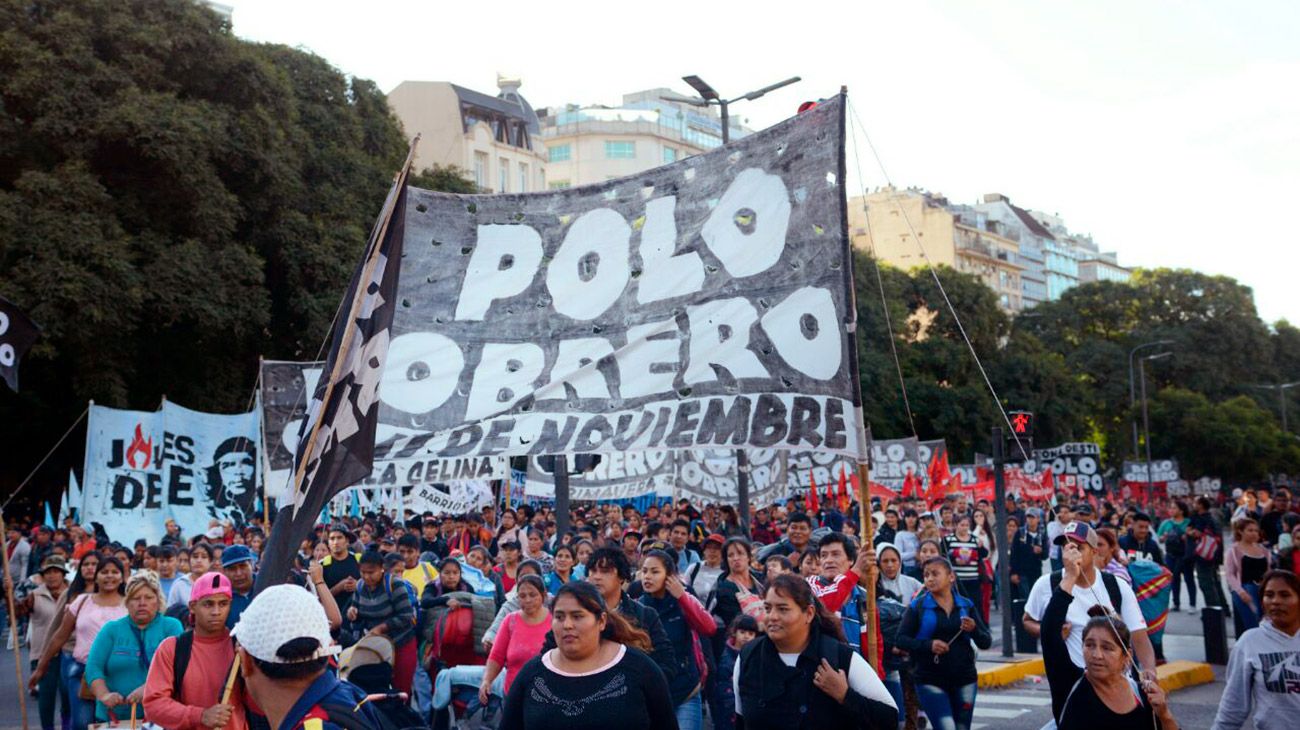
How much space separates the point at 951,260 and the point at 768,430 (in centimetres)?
10251

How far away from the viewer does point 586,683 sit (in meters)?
4.78

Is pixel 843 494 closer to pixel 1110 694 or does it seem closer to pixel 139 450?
pixel 139 450

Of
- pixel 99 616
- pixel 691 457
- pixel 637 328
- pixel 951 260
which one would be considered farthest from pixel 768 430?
pixel 951 260

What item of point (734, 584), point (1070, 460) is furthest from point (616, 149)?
point (734, 584)

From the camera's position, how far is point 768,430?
26.3 ft

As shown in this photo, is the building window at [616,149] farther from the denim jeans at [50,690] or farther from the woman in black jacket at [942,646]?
the woman in black jacket at [942,646]

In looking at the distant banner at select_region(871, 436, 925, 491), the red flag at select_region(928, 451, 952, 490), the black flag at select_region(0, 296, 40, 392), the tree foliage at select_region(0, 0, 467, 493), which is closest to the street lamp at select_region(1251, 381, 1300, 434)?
the distant banner at select_region(871, 436, 925, 491)

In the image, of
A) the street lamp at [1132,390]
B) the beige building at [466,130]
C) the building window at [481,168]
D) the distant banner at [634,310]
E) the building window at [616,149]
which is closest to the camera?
the distant banner at [634,310]

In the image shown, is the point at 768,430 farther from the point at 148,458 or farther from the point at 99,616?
the point at 148,458

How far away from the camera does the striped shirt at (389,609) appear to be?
9227 mm

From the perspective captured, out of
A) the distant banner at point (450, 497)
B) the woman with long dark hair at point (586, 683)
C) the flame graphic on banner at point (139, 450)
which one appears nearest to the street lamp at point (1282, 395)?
the distant banner at point (450, 497)

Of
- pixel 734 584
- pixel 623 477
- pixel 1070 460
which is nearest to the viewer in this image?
pixel 734 584

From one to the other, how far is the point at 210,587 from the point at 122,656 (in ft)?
7.17

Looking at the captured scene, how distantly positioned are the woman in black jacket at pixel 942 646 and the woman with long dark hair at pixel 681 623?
1355 millimetres
